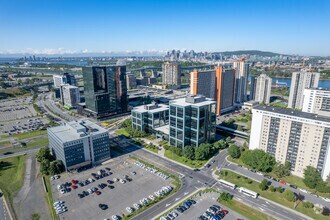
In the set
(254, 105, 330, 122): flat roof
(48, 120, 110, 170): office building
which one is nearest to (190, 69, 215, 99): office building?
(254, 105, 330, 122): flat roof

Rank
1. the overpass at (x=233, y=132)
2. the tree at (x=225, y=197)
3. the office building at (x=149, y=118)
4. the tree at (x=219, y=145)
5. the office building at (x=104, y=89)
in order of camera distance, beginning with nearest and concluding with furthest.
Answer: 1. the tree at (x=225, y=197)
2. the tree at (x=219, y=145)
3. the overpass at (x=233, y=132)
4. the office building at (x=149, y=118)
5. the office building at (x=104, y=89)

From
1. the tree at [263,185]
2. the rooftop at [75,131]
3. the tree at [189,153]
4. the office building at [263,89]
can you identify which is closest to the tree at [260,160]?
the tree at [263,185]

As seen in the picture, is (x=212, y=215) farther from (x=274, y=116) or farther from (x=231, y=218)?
(x=274, y=116)

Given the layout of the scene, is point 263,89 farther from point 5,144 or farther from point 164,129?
point 5,144

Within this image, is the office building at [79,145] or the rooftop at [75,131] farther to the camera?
the rooftop at [75,131]

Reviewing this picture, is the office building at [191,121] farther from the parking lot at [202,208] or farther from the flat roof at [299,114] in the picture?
the parking lot at [202,208]

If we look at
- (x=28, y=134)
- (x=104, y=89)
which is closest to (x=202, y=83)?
(x=104, y=89)

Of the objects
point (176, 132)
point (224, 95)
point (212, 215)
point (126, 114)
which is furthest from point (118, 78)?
point (212, 215)
